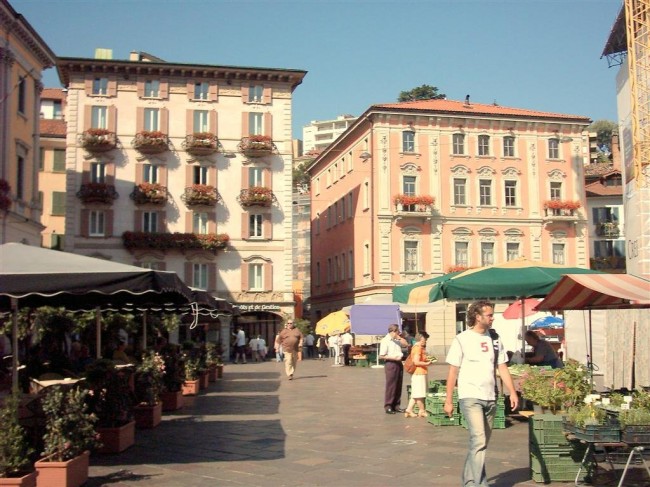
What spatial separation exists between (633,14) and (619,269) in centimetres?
3105

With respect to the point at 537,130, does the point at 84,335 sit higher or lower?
lower

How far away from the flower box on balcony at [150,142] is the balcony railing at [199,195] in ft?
8.86

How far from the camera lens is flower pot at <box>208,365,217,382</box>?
870 inches

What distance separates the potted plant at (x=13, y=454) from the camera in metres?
6.77

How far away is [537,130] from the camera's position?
47.7 m

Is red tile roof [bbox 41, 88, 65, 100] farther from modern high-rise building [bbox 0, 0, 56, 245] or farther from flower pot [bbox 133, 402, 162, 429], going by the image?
A: flower pot [bbox 133, 402, 162, 429]

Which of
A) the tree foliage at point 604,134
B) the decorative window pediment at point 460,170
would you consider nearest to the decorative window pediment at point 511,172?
the decorative window pediment at point 460,170

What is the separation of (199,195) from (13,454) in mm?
36186

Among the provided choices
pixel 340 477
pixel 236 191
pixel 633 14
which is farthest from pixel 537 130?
pixel 340 477

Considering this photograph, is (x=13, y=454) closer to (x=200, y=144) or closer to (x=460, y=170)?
(x=200, y=144)

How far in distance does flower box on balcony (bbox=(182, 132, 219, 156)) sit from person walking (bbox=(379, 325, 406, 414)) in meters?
30.3

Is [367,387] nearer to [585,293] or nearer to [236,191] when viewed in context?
[585,293]

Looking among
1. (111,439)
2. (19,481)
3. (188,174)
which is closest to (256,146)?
(188,174)

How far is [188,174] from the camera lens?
4331cm
